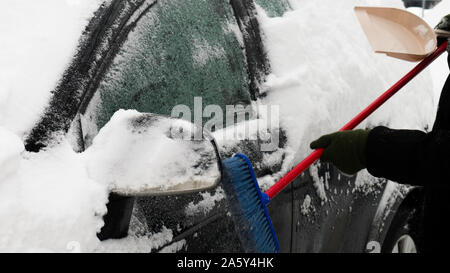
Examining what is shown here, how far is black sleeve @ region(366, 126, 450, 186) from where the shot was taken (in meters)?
1.25

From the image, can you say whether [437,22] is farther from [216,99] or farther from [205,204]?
[205,204]

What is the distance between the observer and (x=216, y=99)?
4.85 feet

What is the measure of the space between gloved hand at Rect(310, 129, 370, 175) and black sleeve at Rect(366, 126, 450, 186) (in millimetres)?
36

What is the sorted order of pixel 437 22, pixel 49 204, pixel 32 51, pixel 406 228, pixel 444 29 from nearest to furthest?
pixel 49 204, pixel 32 51, pixel 444 29, pixel 406 228, pixel 437 22

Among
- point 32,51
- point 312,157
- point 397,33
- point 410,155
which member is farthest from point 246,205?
point 397,33

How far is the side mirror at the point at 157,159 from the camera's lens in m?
0.88

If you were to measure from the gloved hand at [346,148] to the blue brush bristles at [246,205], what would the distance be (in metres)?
0.36

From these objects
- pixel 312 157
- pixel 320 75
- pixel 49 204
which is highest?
pixel 49 204

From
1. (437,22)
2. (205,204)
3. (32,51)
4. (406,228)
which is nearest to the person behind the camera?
(32,51)

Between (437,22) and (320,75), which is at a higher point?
(320,75)

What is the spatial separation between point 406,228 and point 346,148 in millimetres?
1296

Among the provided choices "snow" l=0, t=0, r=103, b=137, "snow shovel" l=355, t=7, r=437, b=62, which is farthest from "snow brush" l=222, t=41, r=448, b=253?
"snow shovel" l=355, t=7, r=437, b=62

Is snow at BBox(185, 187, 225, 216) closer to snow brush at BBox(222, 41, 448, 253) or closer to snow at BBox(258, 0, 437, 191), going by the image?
snow brush at BBox(222, 41, 448, 253)

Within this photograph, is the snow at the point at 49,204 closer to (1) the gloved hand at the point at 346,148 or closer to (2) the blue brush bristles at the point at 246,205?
(2) the blue brush bristles at the point at 246,205
